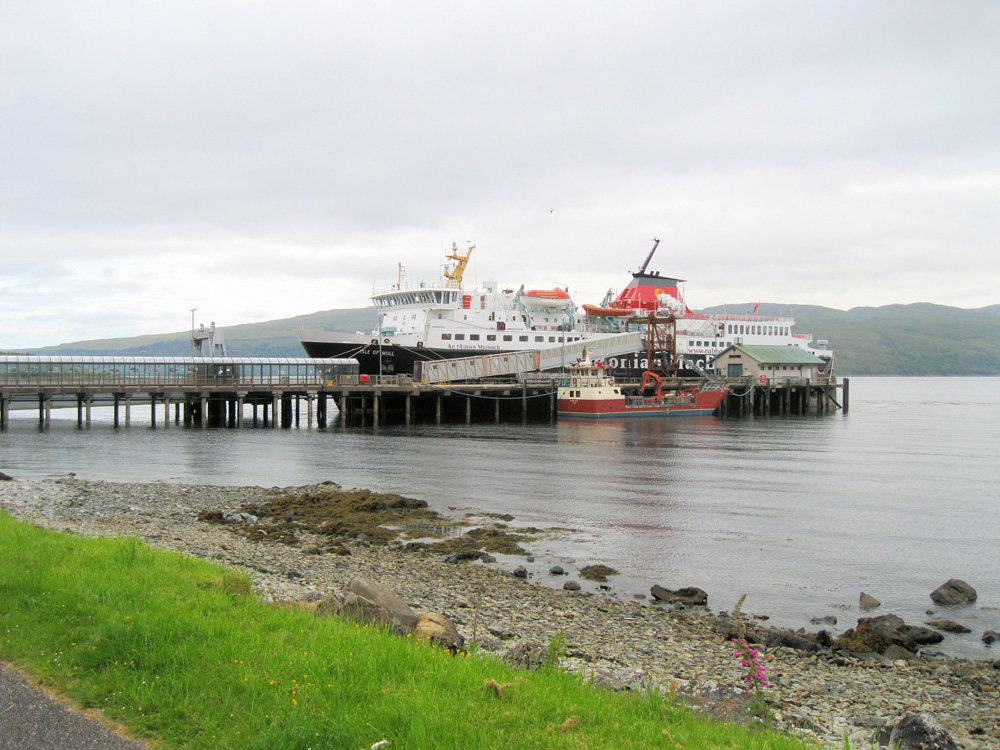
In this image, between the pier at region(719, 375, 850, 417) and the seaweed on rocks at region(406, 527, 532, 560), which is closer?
the seaweed on rocks at region(406, 527, 532, 560)

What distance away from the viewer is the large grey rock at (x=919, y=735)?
671cm

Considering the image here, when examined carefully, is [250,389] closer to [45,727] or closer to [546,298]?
[546,298]

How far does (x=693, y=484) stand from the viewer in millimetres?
25859

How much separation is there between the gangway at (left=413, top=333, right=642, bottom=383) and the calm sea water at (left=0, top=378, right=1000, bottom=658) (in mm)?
5972

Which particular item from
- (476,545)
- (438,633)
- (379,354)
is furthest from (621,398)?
(438,633)

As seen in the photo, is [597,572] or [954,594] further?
[597,572]

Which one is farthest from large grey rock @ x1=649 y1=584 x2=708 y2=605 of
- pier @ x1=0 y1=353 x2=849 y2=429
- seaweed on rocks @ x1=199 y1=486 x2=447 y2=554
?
pier @ x1=0 y1=353 x2=849 y2=429

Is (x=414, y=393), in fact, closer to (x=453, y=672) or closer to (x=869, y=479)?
(x=869, y=479)

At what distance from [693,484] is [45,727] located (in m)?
23.4

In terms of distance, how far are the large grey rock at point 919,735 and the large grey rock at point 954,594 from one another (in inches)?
276

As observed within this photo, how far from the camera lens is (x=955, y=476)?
28250 millimetres

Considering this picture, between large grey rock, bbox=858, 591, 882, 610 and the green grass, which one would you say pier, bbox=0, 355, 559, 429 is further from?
the green grass

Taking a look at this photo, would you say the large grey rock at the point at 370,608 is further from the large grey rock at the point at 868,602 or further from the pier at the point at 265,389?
the pier at the point at 265,389

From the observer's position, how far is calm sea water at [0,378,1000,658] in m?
14.6
